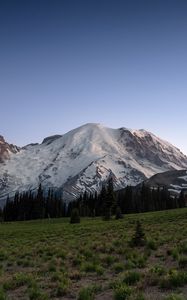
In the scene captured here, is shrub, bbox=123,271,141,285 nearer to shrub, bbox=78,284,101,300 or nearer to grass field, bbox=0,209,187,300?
grass field, bbox=0,209,187,300

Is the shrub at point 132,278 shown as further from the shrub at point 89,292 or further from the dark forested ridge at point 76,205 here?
the dark forested ridge at point 76,205

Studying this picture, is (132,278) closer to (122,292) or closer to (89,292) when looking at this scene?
(89,292)

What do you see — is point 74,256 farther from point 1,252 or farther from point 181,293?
point 181,293

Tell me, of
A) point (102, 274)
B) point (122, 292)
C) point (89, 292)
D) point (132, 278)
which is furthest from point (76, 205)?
point (122, 292)

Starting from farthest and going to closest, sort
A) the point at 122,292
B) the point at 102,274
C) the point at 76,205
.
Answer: the point at 76,205, the point at 102,274, the point at 122,292

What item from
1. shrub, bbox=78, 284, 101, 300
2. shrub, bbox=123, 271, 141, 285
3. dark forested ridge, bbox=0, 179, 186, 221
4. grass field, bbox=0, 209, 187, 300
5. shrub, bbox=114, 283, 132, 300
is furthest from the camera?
dark forested ridge, bbox=0, 179, 186, 221

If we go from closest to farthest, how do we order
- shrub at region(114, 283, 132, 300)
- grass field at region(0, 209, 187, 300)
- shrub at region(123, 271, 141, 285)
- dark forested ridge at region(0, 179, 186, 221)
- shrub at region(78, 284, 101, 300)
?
shrub at region(114, 283, 132, 300)
shrub at region(78, 284, 101, 300)
grass field at region(0, 209, 187, 300)
shrub at region(123, 271, 141, 285)
dark forested ridge at region(0, 179, 186, 221)

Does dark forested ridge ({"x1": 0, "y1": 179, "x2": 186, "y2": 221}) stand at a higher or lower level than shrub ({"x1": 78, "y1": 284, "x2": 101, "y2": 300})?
higher

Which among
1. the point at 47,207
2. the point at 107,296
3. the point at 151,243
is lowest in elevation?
the point at 107,296

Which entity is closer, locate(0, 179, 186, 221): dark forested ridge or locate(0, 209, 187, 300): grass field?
locate(0, 209, 187, 300): grass field

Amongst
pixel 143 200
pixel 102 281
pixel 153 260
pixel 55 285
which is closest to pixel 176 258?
pixel 153 260

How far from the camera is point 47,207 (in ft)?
557

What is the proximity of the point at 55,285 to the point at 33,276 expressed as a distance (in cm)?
294

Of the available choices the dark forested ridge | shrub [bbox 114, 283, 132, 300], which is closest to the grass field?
shrub [bbox 114, 283, 132, 300]
